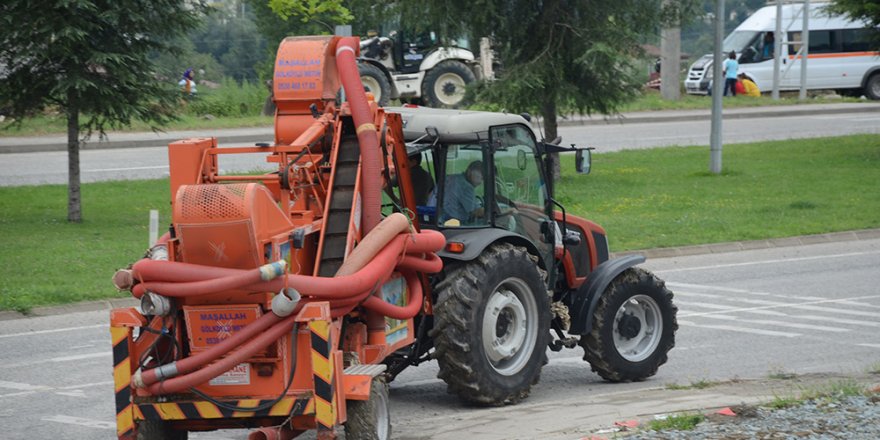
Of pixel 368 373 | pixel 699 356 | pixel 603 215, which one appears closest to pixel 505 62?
pixel 603 215

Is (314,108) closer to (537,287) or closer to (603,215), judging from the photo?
(537,287)

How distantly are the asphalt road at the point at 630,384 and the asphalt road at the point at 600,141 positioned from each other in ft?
31.0

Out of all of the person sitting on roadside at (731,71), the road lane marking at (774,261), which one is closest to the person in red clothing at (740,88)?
the person sitting on roadside at (731,71)

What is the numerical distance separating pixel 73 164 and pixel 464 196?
481 inches

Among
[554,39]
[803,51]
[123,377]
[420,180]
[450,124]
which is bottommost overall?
[123,377]

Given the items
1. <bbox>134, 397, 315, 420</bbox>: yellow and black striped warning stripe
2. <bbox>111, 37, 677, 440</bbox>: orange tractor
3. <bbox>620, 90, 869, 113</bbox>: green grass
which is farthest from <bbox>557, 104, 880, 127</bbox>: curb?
<bbox>134, 397, 315, 420</bbox>: yellow and black striped warning stripe

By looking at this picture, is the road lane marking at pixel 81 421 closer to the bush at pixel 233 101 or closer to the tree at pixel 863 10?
the tree at pixel 863 10

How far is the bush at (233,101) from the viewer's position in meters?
39.8

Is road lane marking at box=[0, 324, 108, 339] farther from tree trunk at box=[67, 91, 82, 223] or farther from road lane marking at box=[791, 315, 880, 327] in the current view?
road lane marking at box=[791, 315, 880, 327]

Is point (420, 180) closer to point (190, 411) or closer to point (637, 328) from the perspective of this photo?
point (637, 328)

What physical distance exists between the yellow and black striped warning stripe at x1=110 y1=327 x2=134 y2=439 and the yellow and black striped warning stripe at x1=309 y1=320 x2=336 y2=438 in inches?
Result: 45.6

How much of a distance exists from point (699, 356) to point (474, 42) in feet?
49.0

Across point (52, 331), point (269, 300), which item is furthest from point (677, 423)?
point (52, 331)

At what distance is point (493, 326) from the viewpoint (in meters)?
10.3
